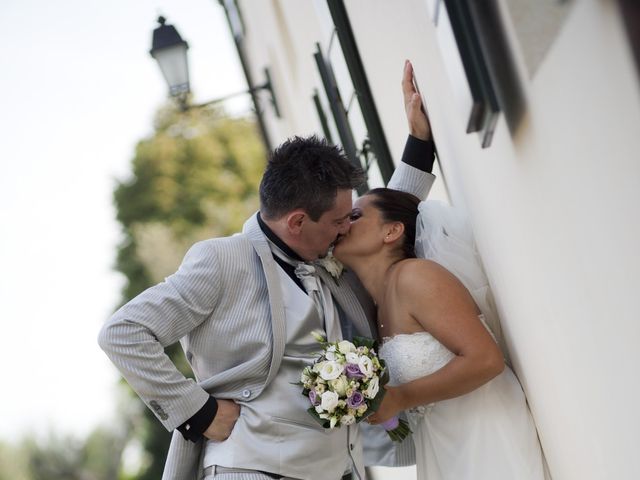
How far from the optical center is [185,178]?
39.4 m

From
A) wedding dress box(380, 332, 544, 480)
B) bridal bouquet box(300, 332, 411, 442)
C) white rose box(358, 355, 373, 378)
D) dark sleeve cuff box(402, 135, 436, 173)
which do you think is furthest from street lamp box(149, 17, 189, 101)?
white rose box(358, 355, 373, 378)

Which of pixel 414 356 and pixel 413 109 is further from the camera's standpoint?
pixel 413 109

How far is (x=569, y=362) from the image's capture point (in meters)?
2.58

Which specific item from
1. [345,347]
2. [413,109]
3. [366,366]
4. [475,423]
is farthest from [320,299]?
[413,109]

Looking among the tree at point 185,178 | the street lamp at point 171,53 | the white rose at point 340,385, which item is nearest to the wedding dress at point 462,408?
the white rose at point 340,385

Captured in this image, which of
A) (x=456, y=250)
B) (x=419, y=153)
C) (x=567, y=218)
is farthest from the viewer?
(x=419, y=153)

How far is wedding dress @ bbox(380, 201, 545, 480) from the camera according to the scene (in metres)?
3.69

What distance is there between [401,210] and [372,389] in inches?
37.2

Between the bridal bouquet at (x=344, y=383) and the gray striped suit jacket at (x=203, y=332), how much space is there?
10.7 inches

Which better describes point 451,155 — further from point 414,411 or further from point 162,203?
point 162,203

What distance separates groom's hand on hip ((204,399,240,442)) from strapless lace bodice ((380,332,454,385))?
64 cm

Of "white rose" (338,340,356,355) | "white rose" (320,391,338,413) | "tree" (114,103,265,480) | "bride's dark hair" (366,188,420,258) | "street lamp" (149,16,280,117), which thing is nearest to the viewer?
"white rose" (320,391,338,413)

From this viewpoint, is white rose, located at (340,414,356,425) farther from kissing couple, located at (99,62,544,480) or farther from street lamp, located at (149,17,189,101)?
street lamp, located at (149,17,189,101)

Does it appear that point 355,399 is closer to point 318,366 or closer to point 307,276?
point 318,366
